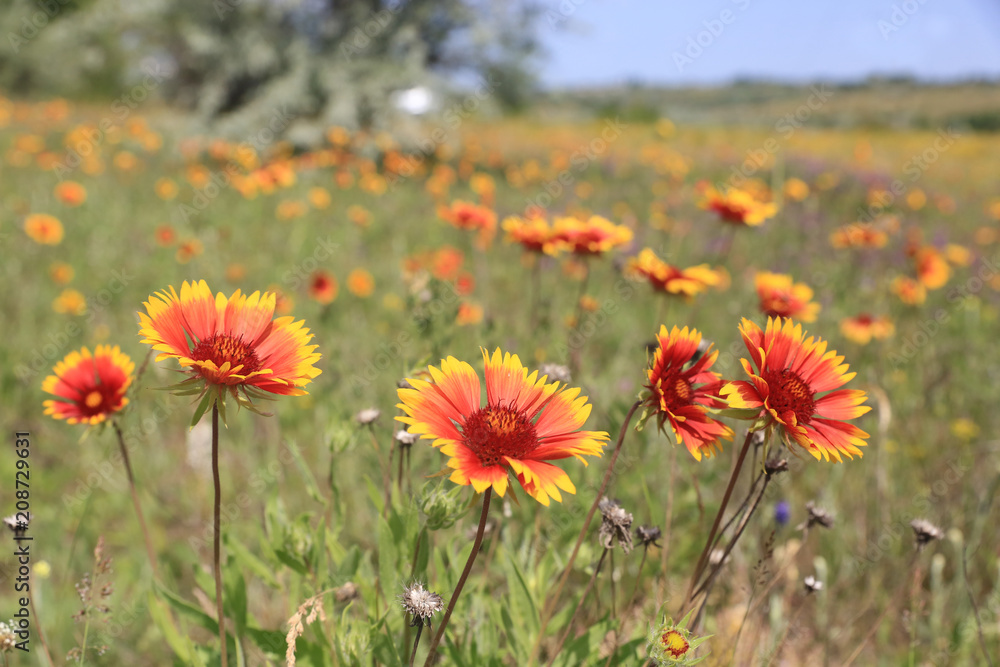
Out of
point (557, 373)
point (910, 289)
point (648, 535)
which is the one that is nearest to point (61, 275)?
point (557, 373)

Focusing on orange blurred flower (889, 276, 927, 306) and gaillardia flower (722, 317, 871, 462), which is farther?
orange blurred flower (889, 276, 927, 306)

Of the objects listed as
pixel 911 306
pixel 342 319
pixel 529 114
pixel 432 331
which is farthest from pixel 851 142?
pixel 432 331

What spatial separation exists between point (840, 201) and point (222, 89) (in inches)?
336

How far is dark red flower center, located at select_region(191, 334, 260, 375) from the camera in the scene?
96 centimetres

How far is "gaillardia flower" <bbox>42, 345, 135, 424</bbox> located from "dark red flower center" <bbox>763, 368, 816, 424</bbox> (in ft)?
3.96

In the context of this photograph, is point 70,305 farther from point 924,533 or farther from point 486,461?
point 924,533

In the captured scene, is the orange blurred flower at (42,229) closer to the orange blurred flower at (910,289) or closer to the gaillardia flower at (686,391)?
the gaillardia flower at (686,391)

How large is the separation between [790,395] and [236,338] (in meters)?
0.91

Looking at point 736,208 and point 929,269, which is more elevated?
point 929,269

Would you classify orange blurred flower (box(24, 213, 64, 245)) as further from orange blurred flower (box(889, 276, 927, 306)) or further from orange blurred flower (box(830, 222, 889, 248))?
orange blurred flower (box(889, 276, 927, 306))

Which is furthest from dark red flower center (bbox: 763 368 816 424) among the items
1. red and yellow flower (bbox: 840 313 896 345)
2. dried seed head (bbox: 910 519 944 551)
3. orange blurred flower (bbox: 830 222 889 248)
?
orange blurred flower (bbox: 830 222 889 248)

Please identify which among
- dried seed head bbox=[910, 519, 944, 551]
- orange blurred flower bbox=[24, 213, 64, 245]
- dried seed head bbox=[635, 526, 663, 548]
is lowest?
dried seed head bbox=[635, 526, 663, 548]

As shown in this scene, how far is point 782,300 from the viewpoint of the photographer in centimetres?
190

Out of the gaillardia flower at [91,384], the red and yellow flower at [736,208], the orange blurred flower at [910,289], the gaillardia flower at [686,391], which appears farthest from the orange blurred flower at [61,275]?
the orange blurred flower at [910,289]
